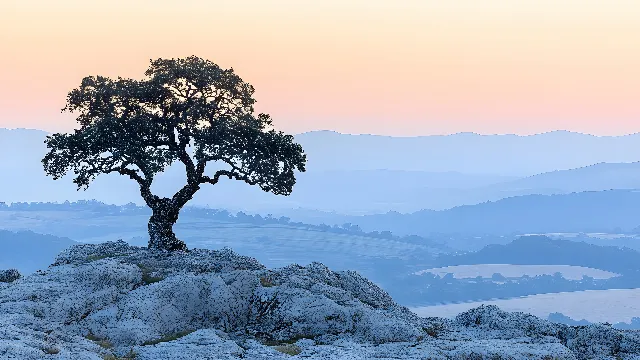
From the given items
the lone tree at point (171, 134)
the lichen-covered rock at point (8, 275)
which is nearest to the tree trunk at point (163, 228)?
the lone tree at point (171, 134)

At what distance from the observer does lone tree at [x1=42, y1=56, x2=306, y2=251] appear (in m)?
42.9

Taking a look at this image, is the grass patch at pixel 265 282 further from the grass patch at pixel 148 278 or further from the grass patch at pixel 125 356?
the grass patch at pixel 125 356

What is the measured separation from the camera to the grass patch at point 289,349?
24.6 meters

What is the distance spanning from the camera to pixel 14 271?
3984 cm

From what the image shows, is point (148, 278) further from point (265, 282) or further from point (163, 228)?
point (163, 228)

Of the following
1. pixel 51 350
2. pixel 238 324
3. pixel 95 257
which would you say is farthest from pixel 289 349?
pixel 95 257

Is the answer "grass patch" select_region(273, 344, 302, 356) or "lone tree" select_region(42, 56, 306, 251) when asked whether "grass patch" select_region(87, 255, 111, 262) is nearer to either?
"lone tree" select_region(42, 56, 306, 251)

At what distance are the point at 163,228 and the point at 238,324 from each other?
1669cm

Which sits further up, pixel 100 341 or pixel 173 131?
pixel 173 131

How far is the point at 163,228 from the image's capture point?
43.8m

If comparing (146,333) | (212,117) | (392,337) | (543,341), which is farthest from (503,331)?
(212,117)

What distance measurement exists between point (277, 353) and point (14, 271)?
24186 millimetres

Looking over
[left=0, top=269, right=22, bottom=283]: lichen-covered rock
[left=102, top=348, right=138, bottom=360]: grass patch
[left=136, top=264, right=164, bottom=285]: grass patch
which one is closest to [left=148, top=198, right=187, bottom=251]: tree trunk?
[left=136, top=264, right=164, bottom=285]: grass patch

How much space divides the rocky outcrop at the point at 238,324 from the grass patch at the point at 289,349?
0.27 ft
